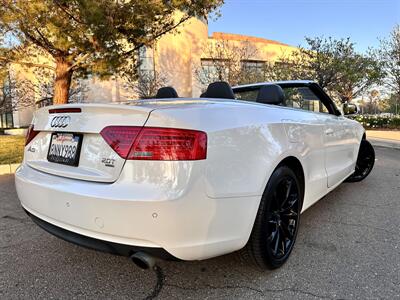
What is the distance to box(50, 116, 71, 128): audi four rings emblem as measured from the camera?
7.42 ft

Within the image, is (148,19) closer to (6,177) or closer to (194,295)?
(6,177)

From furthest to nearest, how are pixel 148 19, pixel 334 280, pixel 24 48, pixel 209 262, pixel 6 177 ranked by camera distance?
pixel 24 48
pixel 148 19
pixel 6 177
pixel 209 262
pixel 334 280

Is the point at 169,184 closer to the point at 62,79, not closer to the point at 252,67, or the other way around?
the point at 62,79

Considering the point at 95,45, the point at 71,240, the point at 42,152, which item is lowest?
the point at 71,240

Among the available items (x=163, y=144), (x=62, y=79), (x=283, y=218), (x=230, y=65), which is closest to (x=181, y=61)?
(x=230, y=65)

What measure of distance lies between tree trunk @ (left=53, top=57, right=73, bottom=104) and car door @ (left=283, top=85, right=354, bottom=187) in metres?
7.80

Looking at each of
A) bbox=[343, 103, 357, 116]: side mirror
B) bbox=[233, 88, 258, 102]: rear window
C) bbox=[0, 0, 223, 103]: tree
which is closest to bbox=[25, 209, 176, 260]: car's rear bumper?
bbox=[233, 88, 258, 102]: rear window

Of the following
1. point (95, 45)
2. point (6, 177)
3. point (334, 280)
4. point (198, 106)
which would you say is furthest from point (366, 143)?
point (95, 45)

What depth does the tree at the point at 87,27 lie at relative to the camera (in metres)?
7.88

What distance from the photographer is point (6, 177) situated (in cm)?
613

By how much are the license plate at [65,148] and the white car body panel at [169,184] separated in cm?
5

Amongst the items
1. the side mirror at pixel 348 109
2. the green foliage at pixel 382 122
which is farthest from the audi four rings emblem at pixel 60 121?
the green foliage at pixel 382 122

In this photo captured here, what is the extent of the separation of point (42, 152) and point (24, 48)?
913 cm

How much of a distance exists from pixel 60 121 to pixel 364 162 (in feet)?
15.5
